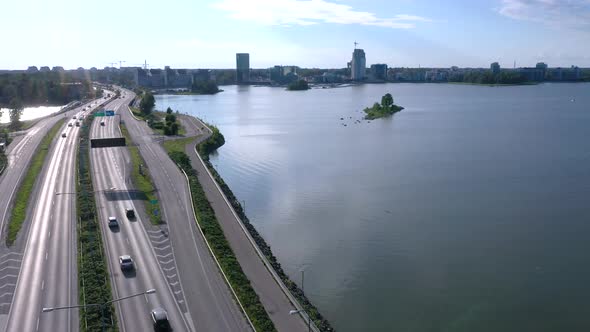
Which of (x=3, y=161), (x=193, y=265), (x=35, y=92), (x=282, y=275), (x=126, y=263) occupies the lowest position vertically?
(x=282, y=275)

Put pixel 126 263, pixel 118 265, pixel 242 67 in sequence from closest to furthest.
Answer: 1. pixel 126 263
2. pixel 118 265
3. pixel 242 67

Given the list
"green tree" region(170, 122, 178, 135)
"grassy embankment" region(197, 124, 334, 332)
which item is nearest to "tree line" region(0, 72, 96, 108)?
"green tree" region(170, 122, 178, 135)

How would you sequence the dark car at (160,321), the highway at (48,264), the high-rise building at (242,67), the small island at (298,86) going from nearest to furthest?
the dark car at (160,321)
the highway at (48,264)
the small island at (298,86)
the high-rise building at (242,67)

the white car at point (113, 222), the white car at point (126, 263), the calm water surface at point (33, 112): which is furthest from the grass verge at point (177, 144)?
the calm water surface at point (33, 112)

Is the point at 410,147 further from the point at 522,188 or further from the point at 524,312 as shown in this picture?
the point at 524,312

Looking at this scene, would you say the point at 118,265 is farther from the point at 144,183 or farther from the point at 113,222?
the point at 144,183

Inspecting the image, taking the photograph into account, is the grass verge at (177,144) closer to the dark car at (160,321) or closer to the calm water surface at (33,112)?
the dark car at (160,321)

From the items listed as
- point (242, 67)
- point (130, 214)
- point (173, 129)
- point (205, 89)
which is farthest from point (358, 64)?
point (130, 214)
